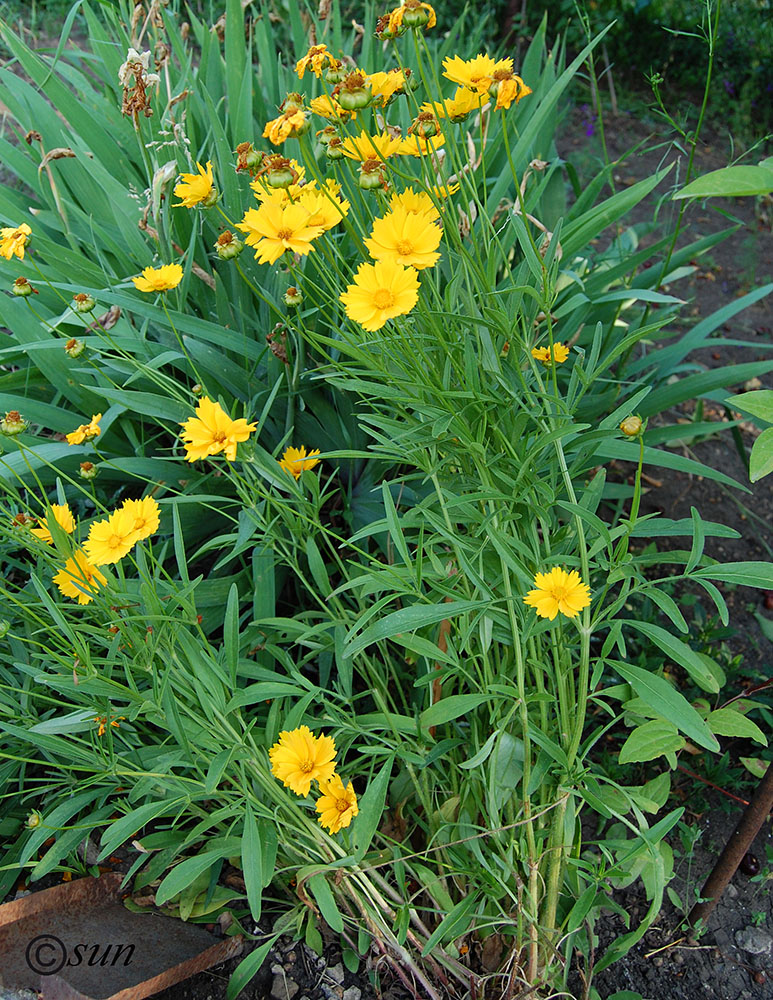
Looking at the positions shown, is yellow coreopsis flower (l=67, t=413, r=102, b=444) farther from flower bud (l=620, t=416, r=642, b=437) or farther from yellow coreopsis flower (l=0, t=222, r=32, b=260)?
flower bud (l=620, t=416, r=642, b=437)

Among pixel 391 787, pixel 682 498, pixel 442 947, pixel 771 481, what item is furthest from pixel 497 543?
pixel 771 481

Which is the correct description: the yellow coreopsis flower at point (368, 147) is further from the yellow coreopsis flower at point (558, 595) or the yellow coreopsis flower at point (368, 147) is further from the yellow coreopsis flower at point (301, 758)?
the yellow coreopsis flower at point (301, 758)

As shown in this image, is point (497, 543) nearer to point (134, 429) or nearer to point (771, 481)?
point (134, 429)

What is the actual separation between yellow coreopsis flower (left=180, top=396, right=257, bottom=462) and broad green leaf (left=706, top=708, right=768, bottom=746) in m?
0.65

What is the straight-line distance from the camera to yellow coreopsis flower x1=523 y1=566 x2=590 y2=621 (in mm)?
828

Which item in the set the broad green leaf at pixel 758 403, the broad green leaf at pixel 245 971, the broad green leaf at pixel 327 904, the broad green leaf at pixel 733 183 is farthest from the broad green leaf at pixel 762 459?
the broad green leaf at pixel 245 971

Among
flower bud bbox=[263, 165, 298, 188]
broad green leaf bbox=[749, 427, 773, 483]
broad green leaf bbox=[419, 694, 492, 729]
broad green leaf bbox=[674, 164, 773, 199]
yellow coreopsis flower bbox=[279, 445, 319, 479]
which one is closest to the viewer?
broad green leaf bbox=[674, 164, 773, 199]

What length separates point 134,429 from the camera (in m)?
1.52

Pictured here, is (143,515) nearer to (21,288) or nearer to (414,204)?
(21,288)

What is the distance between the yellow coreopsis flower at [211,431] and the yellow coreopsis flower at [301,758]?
0.33m

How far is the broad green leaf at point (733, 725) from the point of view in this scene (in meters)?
1.01

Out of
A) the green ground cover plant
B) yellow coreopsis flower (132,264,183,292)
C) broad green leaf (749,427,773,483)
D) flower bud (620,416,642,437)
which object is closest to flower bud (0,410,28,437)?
the green ground cover plant

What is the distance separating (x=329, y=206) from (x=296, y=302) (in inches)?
4.4

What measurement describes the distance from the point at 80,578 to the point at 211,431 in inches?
8.7
